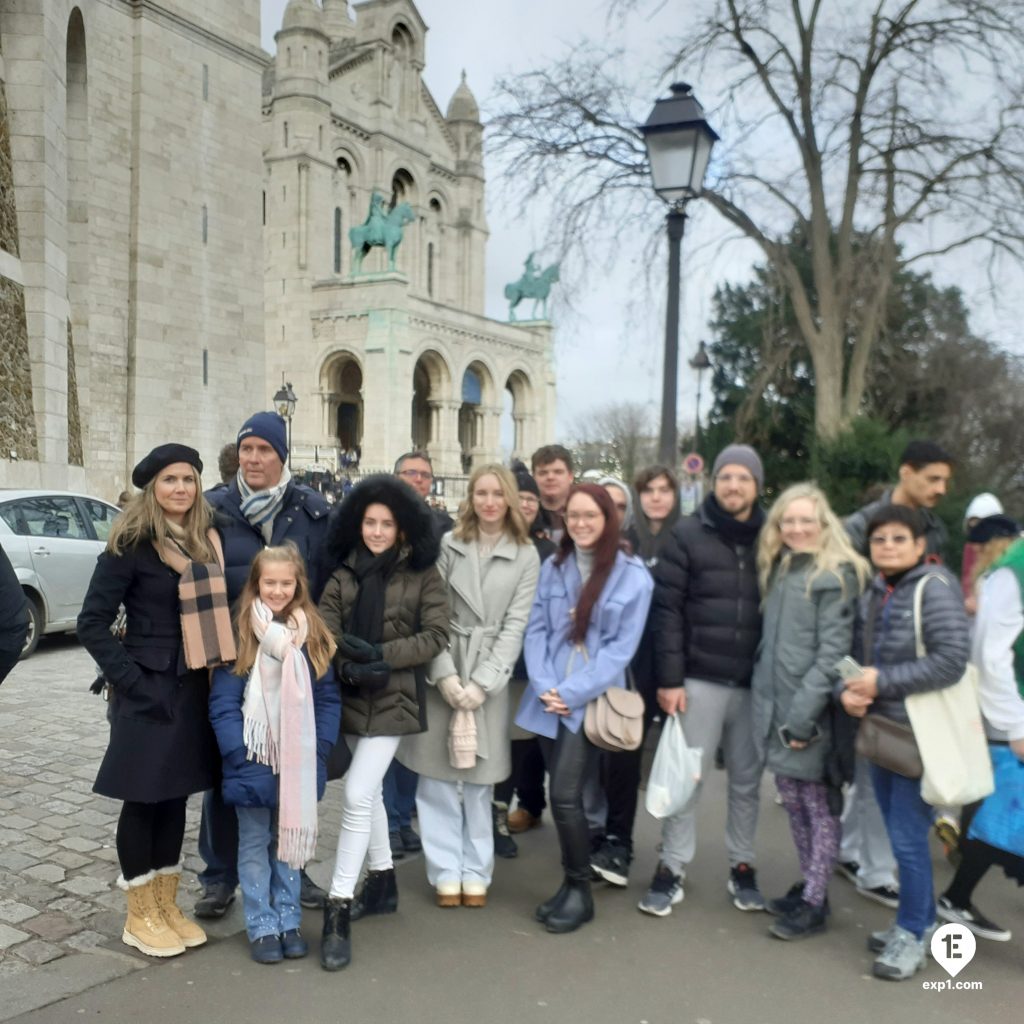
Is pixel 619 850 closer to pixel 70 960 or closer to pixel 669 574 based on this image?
pixel 669 574

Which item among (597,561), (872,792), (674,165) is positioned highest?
(674,165)

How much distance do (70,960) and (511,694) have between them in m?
2.20

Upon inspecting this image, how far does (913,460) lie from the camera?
4.99 m

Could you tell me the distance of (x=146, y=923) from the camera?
12.5ft

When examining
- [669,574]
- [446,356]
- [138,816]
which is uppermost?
[446,356]

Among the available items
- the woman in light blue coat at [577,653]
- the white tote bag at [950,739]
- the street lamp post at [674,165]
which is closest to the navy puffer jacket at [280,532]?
the woman in light blue coat at [577,653]

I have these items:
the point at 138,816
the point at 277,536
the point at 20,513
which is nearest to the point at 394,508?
the point at 277,536

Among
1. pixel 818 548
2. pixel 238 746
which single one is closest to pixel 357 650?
pixel 238 746

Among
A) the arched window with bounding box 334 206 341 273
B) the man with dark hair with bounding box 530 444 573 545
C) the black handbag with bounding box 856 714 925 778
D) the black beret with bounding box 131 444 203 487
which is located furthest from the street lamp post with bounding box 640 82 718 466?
the arched window with bounding box 334 206 341 273

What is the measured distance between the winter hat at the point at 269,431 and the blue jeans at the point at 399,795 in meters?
1.81

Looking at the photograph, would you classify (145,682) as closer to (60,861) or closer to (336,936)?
(336,936)

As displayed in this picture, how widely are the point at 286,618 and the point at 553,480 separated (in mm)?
2366

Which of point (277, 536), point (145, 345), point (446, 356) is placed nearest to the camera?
point (277, 536)

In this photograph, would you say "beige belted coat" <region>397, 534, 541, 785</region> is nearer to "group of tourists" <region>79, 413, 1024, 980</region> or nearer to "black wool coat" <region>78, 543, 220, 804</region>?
"group of tourists" <region>79, 413, 1024, 980</region>
